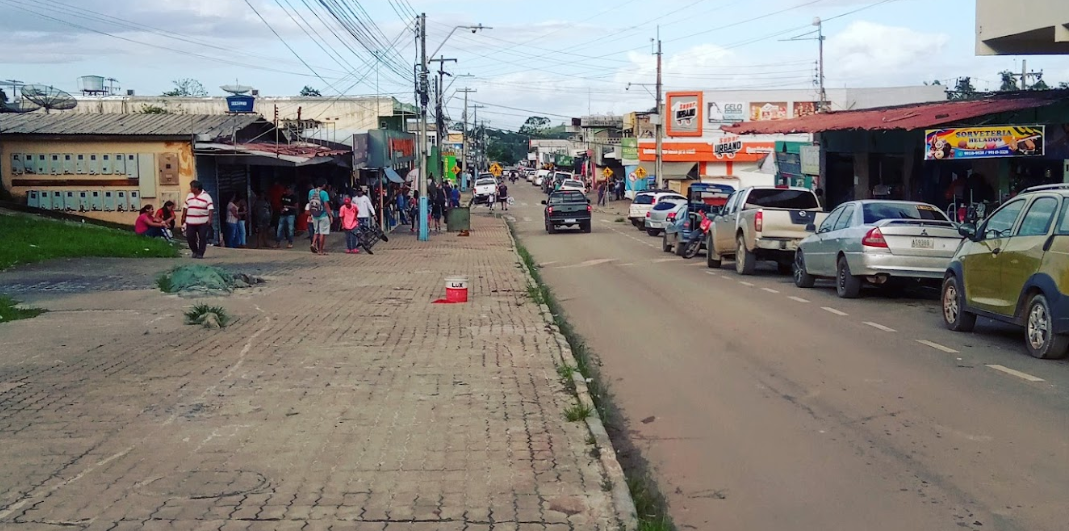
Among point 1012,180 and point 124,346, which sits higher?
point 1012,180

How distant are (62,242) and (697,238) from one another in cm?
1475

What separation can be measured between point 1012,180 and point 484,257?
12290 millimetres

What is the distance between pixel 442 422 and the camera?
7.64m

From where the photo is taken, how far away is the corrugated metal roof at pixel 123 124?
83.6ft

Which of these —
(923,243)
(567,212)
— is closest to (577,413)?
(923,243)

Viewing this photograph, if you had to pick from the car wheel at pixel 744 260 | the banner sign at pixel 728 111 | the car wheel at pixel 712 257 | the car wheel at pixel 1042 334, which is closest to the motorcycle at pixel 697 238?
the car wheel at pixel 712 257

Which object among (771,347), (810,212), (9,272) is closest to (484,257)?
(810,212)

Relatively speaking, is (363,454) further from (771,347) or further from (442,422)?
(771,347)

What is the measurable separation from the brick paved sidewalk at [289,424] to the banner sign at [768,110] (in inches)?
2241

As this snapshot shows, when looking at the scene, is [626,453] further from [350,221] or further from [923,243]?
[350,221]

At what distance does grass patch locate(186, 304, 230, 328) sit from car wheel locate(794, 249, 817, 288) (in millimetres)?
10142

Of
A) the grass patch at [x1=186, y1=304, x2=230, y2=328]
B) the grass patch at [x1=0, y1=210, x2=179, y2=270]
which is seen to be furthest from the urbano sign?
the grass patch at [x1=186, y1=304, x2=230, y2=328]

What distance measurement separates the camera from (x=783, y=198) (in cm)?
2189

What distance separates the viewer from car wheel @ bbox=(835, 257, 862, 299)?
16094 mm
